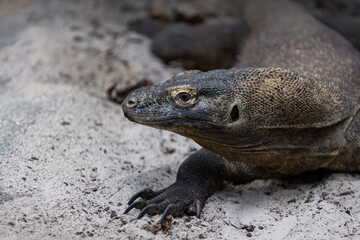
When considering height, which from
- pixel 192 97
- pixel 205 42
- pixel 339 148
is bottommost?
pixel 205 42

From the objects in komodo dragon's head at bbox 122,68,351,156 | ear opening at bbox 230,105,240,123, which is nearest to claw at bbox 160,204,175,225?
komodo dragon's head at bbox 122,68,351,156

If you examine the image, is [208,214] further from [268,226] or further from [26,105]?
[26,105]

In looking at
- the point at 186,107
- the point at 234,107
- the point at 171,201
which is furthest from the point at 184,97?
the point at 171,201

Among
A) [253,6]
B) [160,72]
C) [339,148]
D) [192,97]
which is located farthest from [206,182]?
[253,6]

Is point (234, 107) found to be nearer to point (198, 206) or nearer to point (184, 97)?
point (184, 97)

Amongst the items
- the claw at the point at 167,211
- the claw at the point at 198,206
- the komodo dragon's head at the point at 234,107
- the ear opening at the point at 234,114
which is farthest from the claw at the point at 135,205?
the ear opening at the point at 234,114

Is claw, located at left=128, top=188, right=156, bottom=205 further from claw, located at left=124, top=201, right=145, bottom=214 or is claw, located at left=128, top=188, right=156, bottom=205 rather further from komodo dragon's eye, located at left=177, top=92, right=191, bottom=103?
komodo dragon's eye, located at left=177, top=92, right=191, bottom=103
